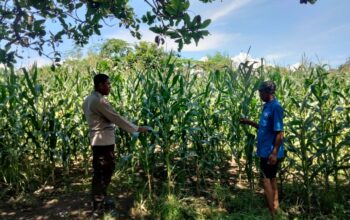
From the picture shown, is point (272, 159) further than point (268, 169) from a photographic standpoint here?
No

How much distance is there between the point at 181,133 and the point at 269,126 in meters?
1.22

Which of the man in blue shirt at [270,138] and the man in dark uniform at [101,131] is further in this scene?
the man in dark uniform at [101,131]

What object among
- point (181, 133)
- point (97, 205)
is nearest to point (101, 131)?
point (97, 205)

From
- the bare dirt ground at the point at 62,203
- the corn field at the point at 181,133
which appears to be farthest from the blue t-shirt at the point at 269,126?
the bare dirt ground at the point at 62,203

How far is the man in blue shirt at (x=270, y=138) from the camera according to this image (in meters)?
4.42

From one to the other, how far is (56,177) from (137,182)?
137cm

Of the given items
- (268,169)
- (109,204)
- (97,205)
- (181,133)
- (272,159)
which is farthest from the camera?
(181,133)

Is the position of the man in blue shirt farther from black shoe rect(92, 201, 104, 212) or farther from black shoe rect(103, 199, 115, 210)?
black shoe rect(92, 201, 104, 212)

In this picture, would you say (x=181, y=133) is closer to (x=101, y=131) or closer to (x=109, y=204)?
(x=101, y=131)

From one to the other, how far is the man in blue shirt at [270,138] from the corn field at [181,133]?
355mm

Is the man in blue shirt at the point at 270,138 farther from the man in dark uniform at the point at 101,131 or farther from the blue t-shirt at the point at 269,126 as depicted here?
the man in dark uniform at the point at 101,131

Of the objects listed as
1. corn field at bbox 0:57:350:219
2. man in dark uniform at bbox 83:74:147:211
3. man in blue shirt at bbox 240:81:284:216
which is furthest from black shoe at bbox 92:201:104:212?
man in blue shirt at bbox 240:81:284:216

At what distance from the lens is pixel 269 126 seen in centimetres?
451

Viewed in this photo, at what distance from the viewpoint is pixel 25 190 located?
5.58 meters
